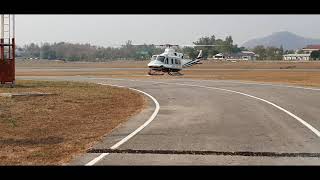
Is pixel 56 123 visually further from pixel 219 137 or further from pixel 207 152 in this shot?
pixel 207 152

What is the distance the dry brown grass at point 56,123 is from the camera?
10.3m

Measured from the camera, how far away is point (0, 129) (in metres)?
15.1

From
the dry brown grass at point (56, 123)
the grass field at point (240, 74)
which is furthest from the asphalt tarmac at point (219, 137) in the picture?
the grass field at point (240, 74)

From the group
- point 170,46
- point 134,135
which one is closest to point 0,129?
point 134,135

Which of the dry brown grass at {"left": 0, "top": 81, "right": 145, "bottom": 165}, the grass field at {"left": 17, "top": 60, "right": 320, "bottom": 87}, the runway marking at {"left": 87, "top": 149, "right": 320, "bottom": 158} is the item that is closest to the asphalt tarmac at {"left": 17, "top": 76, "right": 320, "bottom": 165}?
the runway marking at {"left": 87, "top": 149, "right": 320, "bottom": 158}

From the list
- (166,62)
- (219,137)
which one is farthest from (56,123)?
(166,62)

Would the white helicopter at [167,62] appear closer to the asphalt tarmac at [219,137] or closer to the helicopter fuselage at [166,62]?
the helicopter fuselage at [166,62]

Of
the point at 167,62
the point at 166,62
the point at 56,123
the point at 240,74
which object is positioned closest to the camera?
the point at 56,123

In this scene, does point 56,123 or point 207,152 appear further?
point 56,123

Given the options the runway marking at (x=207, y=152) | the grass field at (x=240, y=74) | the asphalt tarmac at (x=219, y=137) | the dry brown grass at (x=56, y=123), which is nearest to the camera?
the asphalt tarmac at (x=219, y=137)

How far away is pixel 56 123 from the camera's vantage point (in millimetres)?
16625
